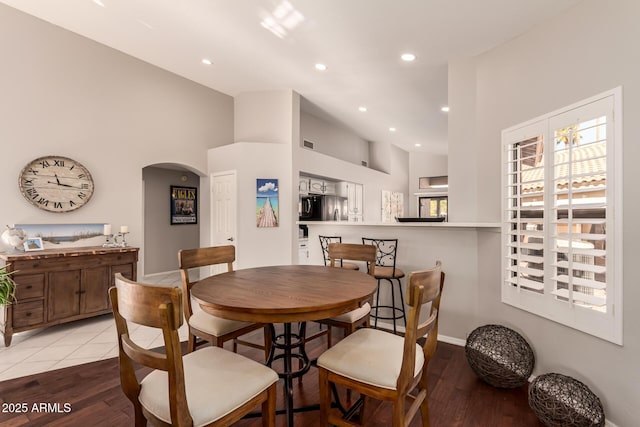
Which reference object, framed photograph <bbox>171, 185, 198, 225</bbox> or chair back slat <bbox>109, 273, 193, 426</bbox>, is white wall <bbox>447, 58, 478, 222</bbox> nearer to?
chair back slat <bbox>109, 273, 193, 426</bbox>

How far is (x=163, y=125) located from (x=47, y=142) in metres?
1.48

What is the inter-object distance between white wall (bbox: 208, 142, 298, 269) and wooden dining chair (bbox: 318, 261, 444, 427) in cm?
329

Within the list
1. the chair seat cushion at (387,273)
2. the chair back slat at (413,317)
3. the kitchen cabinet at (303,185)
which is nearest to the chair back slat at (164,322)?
the chair back slat at (413,317)

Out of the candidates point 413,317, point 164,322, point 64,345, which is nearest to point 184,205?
point 64,345

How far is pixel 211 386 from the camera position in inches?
49.9

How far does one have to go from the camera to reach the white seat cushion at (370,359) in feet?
4.56

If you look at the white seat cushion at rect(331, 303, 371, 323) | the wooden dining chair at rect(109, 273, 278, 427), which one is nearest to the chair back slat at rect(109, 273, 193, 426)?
the wooden dining chair at rect(109, 273, 278, 427)

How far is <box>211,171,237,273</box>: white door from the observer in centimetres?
486

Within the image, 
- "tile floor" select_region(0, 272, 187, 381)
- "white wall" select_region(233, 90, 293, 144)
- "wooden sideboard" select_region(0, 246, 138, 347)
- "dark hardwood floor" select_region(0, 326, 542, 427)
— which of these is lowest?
"tile floor" select_region(0, 272, 187, 381)

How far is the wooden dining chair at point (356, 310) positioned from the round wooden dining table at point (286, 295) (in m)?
0.32

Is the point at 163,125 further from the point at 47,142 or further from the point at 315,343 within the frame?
the point at 315,343

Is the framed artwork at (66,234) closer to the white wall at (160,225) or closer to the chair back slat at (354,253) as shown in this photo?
the white wall at (160,225)

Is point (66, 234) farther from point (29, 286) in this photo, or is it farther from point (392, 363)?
point (392, 363)

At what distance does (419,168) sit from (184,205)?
22.5 ft
